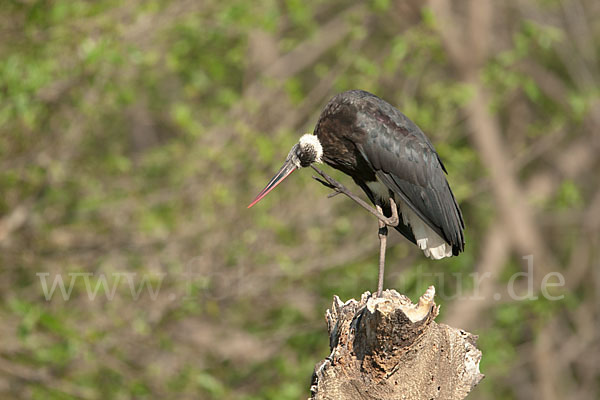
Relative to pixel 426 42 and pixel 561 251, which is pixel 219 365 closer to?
pixel 426 42

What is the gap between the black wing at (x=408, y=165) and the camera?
518 cm

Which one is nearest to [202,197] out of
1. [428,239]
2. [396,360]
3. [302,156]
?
[302,156]

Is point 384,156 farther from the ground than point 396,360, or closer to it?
farther from the ground

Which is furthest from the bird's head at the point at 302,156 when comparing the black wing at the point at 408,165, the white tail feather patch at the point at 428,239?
the white tail feather patch at the point at 428,239

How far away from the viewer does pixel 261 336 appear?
8.09 meters

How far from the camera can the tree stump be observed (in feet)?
11.3

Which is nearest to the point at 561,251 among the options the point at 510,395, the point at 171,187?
the point at 510,395

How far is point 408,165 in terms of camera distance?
528 centimetres

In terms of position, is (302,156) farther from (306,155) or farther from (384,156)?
(384,156)

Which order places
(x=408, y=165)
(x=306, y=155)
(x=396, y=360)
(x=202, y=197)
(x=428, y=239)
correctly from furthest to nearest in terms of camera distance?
(x=202, y=197)
(x=428, y=239)
(x=408, y=165)
(x=306, y=155)
(x=396, y=360)

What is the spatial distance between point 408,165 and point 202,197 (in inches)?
110

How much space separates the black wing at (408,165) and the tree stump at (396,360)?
1.52m

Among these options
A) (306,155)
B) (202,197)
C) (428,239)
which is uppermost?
(202,197)

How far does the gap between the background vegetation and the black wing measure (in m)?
2.00
